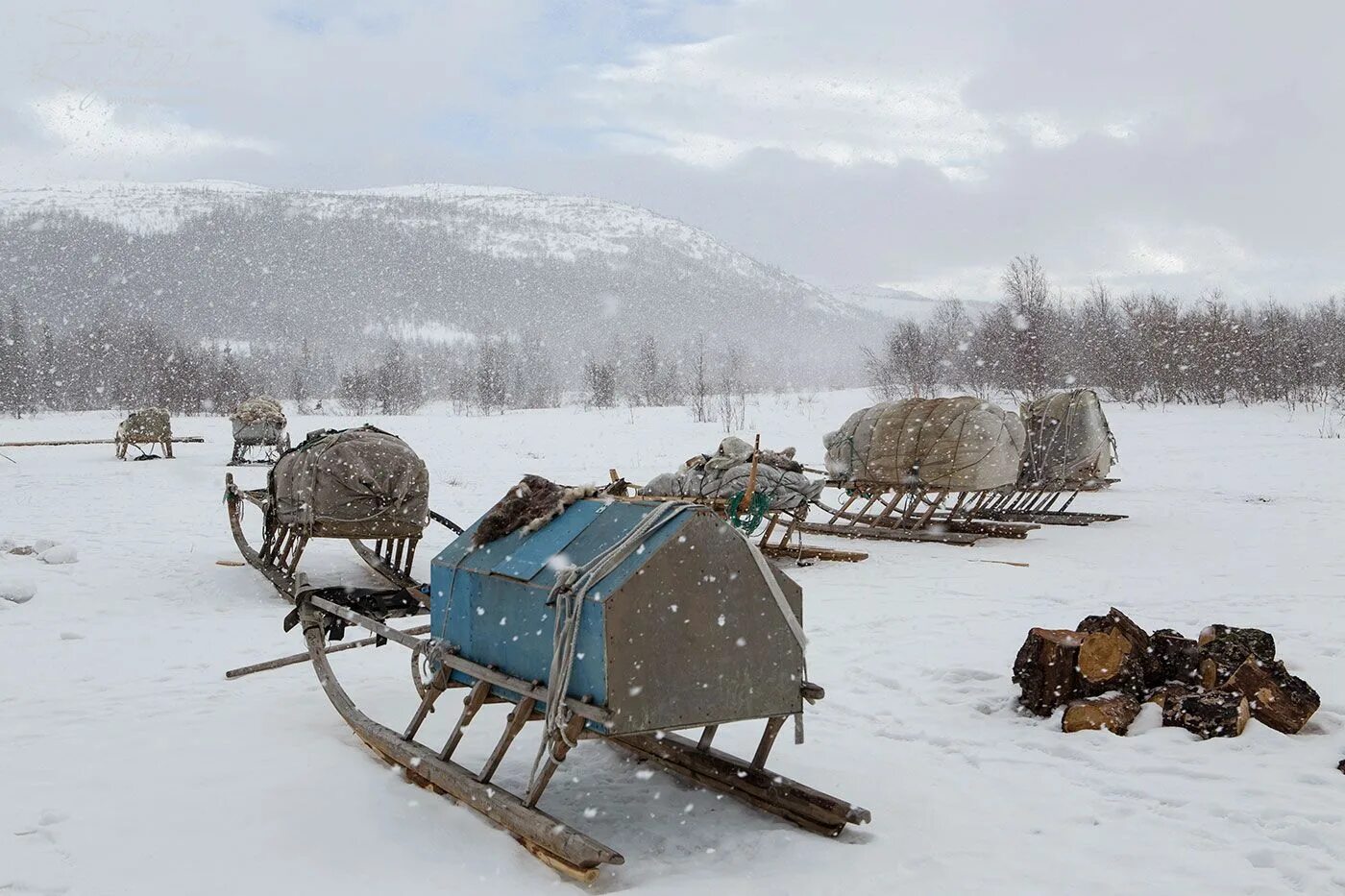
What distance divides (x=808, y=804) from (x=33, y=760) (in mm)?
3960

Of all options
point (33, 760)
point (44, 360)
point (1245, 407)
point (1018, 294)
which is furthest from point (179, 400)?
point (33, 760)

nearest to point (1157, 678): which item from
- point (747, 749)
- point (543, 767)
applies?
point (747, 749)

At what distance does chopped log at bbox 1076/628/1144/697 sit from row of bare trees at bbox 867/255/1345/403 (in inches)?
1113

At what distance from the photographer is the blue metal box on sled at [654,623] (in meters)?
3.49

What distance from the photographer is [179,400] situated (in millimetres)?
61281

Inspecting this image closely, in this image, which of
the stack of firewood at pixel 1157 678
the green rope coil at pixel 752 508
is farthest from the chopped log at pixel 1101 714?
the green rope coil at pixel 752 508

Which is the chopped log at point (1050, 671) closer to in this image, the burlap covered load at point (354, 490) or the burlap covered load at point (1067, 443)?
the burlap covered load at point (354, 490)

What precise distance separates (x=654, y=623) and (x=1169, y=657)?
374 cm

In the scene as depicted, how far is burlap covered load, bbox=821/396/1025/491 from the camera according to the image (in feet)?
41.1

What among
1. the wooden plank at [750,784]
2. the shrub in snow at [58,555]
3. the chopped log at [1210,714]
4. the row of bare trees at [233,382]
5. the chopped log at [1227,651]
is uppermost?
the row of bare trees at [233,382]

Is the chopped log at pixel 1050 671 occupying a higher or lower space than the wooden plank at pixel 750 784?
higher

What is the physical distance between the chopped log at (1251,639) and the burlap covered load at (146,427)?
77.3ft

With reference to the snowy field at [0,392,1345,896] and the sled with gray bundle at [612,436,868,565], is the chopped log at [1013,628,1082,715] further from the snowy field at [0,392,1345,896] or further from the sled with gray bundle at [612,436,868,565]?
the sled with gray bundle at [612,436,868,565]

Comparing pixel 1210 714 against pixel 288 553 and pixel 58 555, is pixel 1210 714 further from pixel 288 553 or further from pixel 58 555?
pixel 58 555
